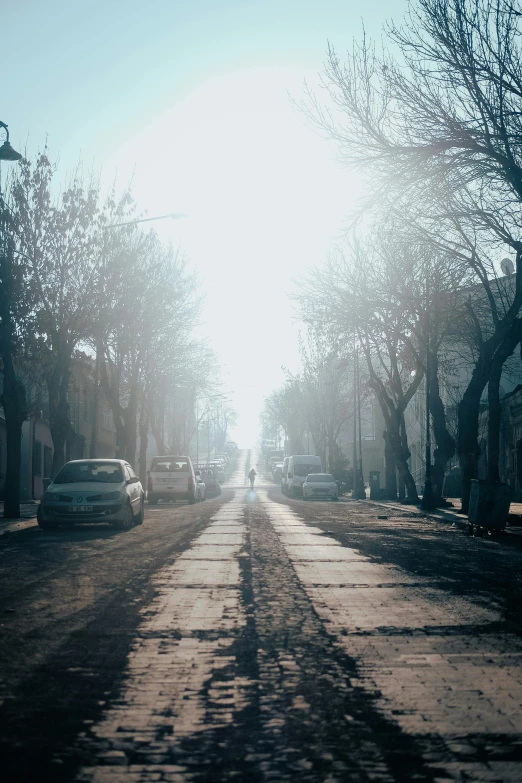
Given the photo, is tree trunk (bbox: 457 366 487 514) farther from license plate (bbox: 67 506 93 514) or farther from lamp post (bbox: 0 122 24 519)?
lamp post (bbox: 0 122 24 519)

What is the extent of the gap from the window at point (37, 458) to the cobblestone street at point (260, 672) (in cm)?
3916

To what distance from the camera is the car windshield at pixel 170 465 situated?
40250 millimetres

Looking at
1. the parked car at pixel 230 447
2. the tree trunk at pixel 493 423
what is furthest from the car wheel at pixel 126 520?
the parked car at pixel 230 447

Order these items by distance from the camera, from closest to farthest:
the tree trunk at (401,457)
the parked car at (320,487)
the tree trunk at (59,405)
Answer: the tree trunk at (59,405) → the tree trunk at (401,457) → the parked car at (320,487)

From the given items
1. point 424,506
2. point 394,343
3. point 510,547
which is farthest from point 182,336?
point 510,547

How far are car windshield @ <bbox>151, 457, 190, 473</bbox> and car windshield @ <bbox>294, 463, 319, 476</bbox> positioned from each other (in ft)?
44.7

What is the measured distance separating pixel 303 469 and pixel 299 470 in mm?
237

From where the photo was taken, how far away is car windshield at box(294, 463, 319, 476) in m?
53.2

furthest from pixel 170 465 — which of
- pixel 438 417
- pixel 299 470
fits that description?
pixel 299 470

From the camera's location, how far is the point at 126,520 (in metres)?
20.9

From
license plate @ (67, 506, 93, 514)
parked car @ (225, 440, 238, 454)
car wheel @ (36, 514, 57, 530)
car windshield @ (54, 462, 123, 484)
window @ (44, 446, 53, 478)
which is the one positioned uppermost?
parked car @ (225, 440, 238, 454)

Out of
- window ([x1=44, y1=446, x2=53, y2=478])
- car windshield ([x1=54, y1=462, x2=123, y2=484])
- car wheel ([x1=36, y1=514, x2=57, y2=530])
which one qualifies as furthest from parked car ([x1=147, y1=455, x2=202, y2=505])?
car wheel ([x1=36, y1=514, x2=57, y2=530])

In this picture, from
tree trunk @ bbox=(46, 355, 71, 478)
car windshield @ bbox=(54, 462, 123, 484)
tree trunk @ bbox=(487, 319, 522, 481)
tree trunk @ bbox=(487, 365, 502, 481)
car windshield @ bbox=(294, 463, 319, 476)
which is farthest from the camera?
car windshield @ bbox=(294, 463, 319, 476)

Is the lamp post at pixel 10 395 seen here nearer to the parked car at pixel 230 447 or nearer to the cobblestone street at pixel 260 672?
the cobblestone street at pixel 260 672
